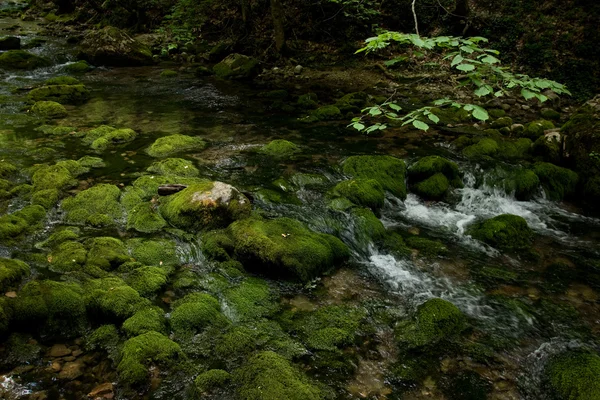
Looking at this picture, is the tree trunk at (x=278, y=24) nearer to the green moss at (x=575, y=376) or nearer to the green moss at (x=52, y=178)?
the green moss at (x=52, y=178)

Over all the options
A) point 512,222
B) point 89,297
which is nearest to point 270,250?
point 89,297

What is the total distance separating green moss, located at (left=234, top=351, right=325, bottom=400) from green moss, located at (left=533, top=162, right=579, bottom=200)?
702 centimetres

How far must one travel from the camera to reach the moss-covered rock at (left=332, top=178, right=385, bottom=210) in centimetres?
749

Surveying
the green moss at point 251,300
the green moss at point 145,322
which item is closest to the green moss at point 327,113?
the green moss at point 251,300

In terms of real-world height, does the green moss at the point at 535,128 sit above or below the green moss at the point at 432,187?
above

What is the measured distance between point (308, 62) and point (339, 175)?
1017 centimetres

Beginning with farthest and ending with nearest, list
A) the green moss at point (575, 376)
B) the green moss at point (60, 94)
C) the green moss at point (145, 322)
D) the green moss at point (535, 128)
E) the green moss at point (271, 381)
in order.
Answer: the green moss at point (60, 94) < the green moss at point (535, 128) < the green moss at point (145, 322) < the green moss at point (575, 376) < the green moss at point (271, 381)

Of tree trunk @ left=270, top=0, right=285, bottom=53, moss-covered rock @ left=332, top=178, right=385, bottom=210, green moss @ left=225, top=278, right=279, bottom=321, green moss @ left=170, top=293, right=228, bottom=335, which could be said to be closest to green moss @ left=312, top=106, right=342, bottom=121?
moss-covered rock @ left=332, top=178, right=385, bottom=210

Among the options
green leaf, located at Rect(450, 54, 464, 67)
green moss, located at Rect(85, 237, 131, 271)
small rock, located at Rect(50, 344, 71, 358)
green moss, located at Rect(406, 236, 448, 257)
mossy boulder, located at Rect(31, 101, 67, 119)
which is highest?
green leaf, located at Rect(450, 54, 464, 67)

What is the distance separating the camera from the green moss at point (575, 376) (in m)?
4.01

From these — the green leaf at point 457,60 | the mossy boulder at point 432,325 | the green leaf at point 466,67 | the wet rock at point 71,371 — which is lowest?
the mossy boulder at point 432,325

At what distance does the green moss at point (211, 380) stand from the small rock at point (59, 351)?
134cm

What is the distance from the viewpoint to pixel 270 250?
5586 mm

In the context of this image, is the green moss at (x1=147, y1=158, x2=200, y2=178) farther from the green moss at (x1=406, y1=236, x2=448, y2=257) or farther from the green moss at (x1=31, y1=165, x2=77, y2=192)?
the green moss at (x1=406, y1=236, x2=448, y2=257)
